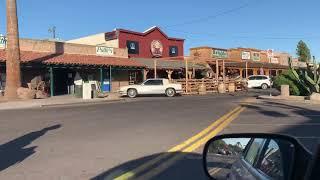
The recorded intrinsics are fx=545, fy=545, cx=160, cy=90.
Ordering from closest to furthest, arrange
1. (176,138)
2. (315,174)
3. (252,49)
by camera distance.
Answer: (315,174) → (176,138) → (252,49)

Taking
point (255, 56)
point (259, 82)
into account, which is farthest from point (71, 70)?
point (255, 56)

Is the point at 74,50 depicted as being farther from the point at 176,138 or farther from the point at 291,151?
the point at 291,151

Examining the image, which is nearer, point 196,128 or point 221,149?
point 221,149

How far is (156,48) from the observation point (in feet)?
194

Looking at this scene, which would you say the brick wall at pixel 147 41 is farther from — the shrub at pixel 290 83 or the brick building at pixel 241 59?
the shrub at pixel 290 83

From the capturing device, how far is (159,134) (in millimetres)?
14133

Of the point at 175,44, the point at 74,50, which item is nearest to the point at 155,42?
the point at 175,44

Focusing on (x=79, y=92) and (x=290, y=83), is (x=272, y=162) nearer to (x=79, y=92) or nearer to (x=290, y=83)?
(x=290, y=83)

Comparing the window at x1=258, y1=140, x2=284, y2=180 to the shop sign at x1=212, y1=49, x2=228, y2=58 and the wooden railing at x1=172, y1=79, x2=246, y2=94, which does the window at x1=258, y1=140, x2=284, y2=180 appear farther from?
the shop sign at x1=212, y1=49, x2=228, y2=58

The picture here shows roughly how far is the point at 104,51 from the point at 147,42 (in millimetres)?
8780

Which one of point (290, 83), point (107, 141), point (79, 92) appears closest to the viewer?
point (107, 141)

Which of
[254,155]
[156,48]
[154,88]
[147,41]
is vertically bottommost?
[154,88]

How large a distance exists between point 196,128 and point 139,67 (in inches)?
1368

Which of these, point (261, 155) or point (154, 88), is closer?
point (261, 155)
